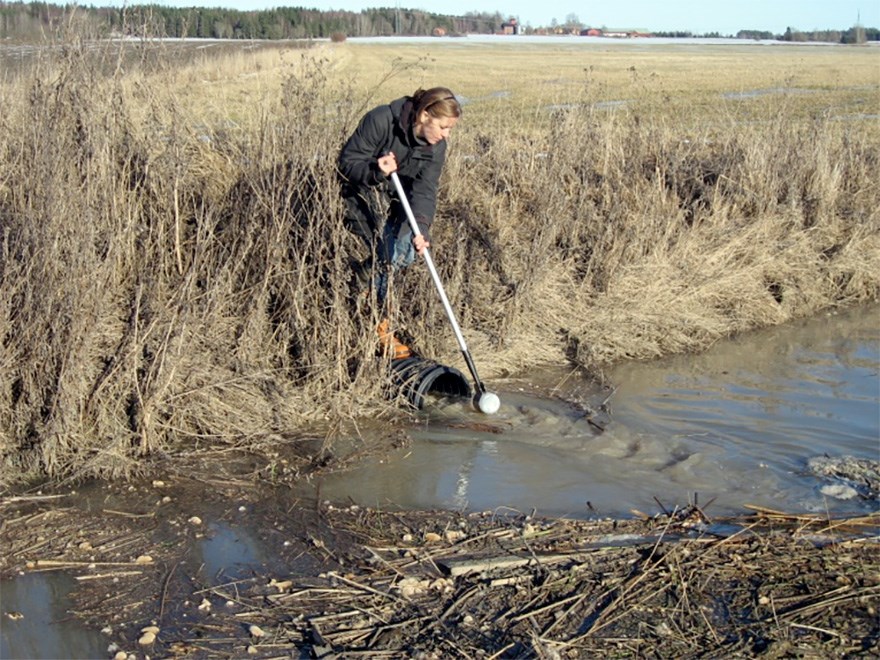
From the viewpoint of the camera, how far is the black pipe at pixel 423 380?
6004mm

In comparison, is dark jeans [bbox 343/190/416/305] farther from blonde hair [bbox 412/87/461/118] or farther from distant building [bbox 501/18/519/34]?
distant building [bbox 501/18/519/34]

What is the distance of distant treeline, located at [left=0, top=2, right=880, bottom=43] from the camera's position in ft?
22.1

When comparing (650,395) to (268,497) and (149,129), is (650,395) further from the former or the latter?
(149,129)

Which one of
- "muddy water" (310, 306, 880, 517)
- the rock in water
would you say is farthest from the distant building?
the rock in water

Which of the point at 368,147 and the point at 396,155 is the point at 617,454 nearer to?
the point at 396,155

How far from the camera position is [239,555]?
13.7 feet

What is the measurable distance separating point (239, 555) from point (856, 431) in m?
3.89

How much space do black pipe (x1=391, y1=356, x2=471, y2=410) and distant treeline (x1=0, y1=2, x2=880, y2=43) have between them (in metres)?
2.88

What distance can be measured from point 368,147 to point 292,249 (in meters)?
0.82

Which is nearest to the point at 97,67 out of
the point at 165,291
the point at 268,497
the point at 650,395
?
the point at 165,291

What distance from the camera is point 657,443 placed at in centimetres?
577

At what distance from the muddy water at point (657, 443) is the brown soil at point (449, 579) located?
1.10 feet

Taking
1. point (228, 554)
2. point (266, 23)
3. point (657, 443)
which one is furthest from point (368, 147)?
point (266, 23)

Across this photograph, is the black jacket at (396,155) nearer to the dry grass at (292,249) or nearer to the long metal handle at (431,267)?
the long metal handle at (431,267)
